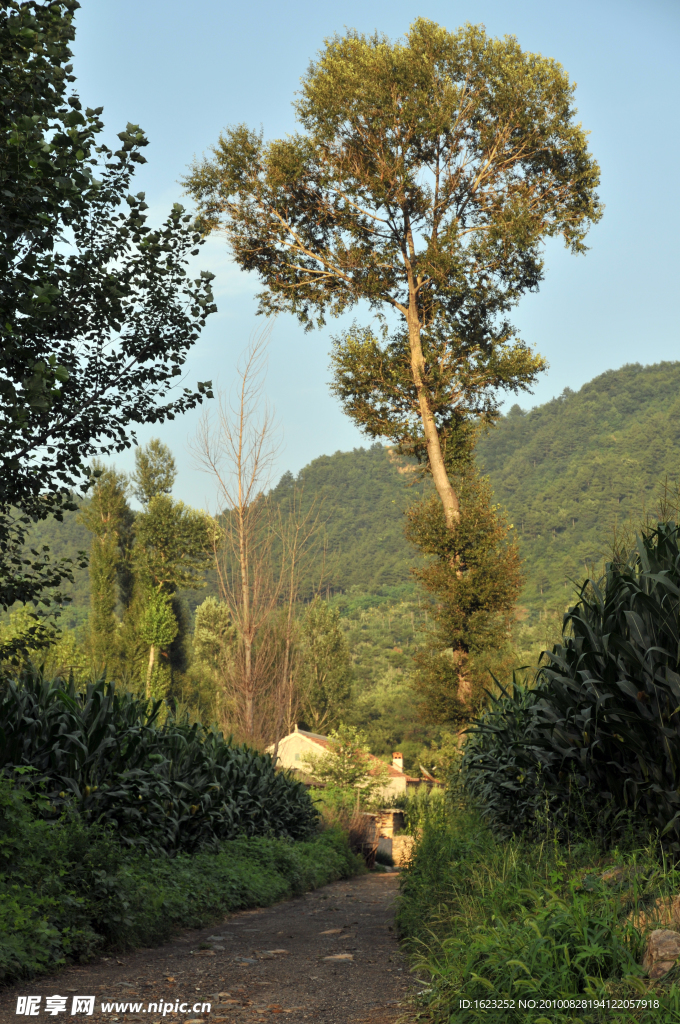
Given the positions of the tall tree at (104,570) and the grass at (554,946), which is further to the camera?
the tall tree at (104,570)

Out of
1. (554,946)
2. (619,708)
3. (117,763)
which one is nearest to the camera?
(554,946)

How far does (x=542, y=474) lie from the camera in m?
75.2

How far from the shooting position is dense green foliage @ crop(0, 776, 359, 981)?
13.0ft

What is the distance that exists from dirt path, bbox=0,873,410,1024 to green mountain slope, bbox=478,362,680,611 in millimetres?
23600

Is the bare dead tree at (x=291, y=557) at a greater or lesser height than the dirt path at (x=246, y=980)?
greater

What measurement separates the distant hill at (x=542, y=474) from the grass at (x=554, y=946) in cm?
3718

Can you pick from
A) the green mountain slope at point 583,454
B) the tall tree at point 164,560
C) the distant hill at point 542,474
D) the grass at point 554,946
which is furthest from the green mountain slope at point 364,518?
the grass at point 554,946

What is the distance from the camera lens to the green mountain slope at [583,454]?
49031 millimetres

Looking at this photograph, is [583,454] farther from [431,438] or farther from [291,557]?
[431,438]

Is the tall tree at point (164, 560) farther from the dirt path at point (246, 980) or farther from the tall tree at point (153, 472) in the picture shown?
the dirt path at point (246, 980)

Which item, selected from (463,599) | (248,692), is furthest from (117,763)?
(248,692)

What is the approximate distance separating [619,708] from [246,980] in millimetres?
2580

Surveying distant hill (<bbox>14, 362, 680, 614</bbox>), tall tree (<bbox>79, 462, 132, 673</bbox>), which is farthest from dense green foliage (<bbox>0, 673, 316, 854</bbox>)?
distant hill (<bbox>14, 362, 680, 614</bbox>)

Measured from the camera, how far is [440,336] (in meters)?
16.7
